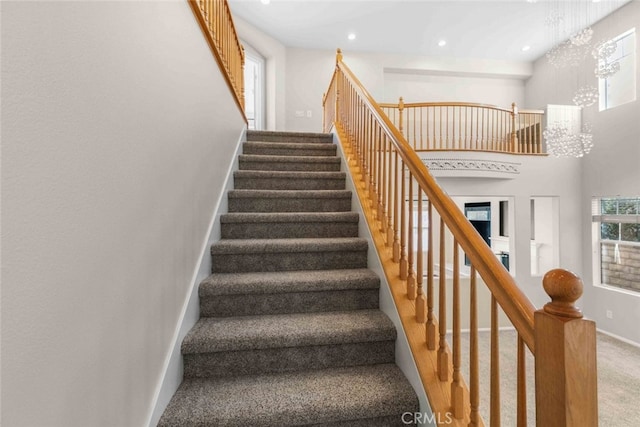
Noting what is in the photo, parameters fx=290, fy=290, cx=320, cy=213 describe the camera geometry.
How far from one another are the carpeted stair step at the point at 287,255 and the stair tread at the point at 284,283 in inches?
4.6

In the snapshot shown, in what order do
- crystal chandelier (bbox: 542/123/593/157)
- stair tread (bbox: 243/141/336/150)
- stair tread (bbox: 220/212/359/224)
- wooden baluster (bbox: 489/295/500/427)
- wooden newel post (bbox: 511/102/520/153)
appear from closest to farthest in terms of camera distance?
wooden baluster (bbox: 489/295/500/427), stair tread (bbox: 220/212/359/224), stair tread (bbox: 243/141/336/150), crystal chandelier (bbox: 542/123/593/157), wooden newel post (bbox: 511/102/520/153)

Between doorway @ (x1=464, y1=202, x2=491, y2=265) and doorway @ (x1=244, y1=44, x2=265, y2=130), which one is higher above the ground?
doorway @ (x1=244, y1=44, x2=265, y2=130)

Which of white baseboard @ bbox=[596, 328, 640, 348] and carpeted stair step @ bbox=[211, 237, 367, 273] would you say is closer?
carpeted stair step @ bbox=[211, 237, 367, 273]

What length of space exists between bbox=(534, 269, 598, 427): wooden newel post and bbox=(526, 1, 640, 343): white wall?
228 inches

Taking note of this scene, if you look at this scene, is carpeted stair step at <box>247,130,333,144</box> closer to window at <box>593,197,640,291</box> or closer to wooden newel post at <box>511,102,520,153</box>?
wooden newel post at <box>511,102,520,153</box>

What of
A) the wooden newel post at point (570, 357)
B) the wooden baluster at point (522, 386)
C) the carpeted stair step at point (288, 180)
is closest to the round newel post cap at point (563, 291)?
the wooden newel post at point (570, 357)

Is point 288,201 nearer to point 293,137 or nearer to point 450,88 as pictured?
point 293,137

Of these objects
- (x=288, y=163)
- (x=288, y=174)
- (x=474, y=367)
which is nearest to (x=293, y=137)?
(x=288, y=163)

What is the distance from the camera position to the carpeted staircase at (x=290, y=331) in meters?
1.07

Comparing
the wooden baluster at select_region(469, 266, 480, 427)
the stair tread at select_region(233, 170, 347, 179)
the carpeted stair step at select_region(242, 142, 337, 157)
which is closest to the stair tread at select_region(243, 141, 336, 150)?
the carpeted stair step at select_region(242, 142, 337, 157)

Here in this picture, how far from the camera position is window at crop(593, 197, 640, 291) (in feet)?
15.1

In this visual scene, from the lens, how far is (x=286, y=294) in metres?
1.53

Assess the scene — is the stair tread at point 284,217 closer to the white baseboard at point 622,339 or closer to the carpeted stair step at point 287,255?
the carpeted stair step at point 287,255

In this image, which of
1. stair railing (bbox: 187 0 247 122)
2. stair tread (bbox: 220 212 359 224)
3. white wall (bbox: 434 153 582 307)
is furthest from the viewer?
white wall (bbox: 434 153 582 307)
